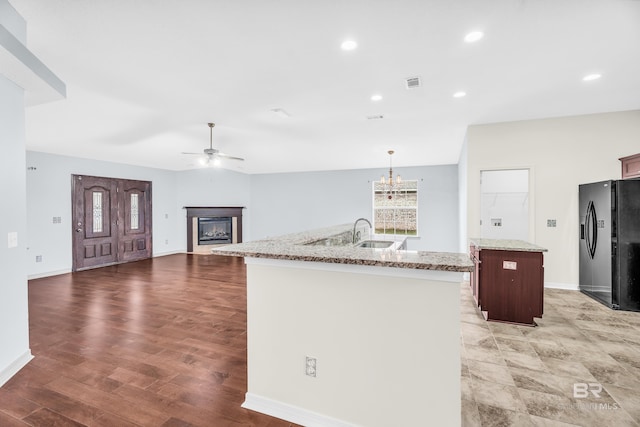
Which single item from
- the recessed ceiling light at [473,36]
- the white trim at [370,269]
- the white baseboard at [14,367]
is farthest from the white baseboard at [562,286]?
the white baseboard at [14,367]

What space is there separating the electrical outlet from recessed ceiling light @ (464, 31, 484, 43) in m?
2.53

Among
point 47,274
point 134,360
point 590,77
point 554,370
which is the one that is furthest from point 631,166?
point 47,274

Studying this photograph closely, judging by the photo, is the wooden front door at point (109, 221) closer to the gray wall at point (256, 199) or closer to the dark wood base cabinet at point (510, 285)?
the gray wall at point (256, 199)

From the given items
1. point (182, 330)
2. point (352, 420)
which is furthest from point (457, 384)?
point (182, 330)

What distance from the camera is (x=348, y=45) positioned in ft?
7.61

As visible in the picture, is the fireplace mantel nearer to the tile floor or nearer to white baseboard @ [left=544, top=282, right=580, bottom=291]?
the tile floor

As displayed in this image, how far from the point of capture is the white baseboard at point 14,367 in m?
2.18

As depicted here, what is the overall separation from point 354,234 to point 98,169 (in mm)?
6393

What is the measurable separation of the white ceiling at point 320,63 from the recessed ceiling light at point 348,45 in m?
0.07

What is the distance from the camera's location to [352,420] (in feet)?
5.37

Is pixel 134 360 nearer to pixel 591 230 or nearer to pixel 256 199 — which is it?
pixel 591 230

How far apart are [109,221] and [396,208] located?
728 centimetres

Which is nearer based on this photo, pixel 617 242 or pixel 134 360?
pixel 134 360

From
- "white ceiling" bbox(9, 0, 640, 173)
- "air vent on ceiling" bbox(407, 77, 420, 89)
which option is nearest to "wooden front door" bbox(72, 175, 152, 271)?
"white ceiling" bbox(9, 0, 640, 173)
